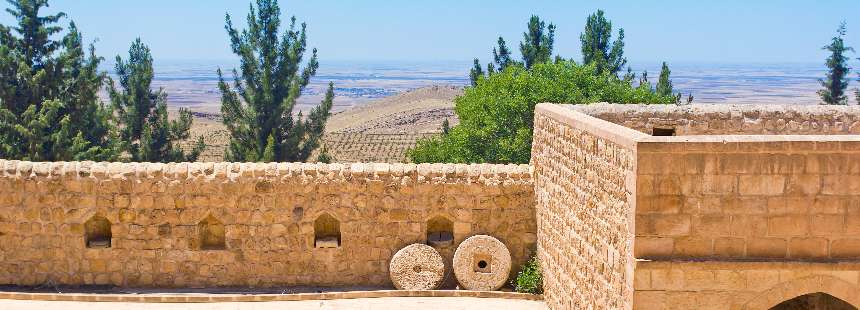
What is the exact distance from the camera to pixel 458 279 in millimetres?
11445

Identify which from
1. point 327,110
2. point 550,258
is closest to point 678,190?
point 550,258

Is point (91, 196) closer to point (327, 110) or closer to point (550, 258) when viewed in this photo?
point (550, 258)

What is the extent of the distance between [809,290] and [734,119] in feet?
15.4

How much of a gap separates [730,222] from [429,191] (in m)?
4.35

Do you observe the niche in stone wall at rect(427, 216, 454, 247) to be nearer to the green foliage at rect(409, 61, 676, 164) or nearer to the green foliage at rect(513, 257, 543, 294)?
the green foliage at rect(513, 257, 543, 294)

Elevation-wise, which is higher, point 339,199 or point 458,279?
point 339,199

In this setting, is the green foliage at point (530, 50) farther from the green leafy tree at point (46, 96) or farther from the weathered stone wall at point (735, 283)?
the weathered stone wall at point (735, 283)

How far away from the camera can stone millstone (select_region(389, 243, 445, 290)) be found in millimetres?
11383

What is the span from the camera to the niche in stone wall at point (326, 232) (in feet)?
37.5

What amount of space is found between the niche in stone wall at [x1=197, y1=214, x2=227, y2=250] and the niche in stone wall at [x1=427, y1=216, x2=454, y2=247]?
93.3 inches

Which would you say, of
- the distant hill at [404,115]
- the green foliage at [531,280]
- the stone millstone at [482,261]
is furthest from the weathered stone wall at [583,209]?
the distant hill at [404,115]

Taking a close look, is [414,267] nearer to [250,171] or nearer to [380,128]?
[250,171]

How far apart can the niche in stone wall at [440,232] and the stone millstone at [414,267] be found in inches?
5.7

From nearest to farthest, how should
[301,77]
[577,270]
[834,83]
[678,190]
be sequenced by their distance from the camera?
[678,190] → [577,270] → [301,77] → [834,83]
